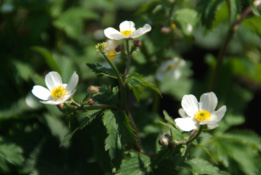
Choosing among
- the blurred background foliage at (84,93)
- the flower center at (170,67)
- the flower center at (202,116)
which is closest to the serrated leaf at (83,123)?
the blurred background foliage at (84,93)

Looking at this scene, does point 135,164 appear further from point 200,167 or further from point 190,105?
point 190,105

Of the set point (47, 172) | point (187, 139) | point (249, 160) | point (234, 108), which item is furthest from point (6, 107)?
point (234, 108)

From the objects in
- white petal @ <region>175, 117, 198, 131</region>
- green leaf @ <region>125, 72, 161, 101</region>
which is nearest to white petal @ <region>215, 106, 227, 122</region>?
white petal @ <region>175, 117, 198, 131</region>

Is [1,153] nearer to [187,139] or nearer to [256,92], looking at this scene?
[187,139]

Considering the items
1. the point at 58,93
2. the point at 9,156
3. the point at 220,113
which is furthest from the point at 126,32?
the point at 9,156

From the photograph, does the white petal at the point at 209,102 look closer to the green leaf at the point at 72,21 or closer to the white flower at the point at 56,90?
the white flower at the point at 56,90

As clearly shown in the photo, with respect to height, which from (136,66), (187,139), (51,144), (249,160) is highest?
(136,66)

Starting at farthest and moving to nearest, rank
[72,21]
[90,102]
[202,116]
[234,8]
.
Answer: [72,21] → [234,8] → [202,116] → [90,102]
